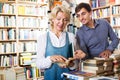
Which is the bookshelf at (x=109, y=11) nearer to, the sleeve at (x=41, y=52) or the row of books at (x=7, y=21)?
the row of books at (x=7, y=21)

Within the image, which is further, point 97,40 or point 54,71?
point 97,40

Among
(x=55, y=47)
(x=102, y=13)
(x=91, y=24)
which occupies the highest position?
(x=102, y=13)

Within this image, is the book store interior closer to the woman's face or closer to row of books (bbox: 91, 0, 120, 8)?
the woman's face

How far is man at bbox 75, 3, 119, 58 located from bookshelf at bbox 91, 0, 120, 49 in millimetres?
2930

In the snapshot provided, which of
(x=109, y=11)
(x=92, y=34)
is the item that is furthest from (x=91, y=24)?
(x=109, y=11)

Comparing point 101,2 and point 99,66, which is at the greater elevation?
point 101,2

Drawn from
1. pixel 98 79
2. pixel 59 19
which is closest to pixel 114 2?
pixel 59 19

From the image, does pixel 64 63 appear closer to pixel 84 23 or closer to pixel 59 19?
pixel 59 19

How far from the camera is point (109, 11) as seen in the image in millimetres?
5789

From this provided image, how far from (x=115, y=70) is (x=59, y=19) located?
65 centimetres

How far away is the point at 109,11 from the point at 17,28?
2.50 meters

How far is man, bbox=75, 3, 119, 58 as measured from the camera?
92.2 inches

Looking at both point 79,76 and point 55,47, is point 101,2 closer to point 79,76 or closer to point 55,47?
point 55,47

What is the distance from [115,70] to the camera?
1.82 m
